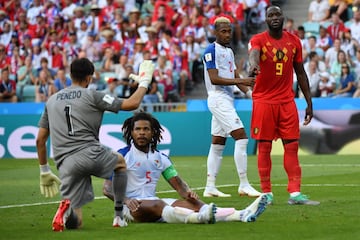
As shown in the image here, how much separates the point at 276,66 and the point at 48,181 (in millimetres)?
3582

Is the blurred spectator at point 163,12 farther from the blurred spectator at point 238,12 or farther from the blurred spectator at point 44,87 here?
the blurred spectator at point 44,87

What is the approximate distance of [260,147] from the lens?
524 inches

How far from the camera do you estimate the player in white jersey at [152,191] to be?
1076 cm

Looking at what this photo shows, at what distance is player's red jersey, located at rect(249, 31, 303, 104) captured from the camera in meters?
13.1

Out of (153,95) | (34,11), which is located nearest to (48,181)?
(153,95)

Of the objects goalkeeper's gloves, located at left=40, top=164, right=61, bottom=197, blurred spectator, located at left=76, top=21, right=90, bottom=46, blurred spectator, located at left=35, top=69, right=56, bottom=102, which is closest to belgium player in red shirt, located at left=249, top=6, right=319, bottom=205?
goalkeeper's gloves, located at left=40, top=164, right=61, bottom=197

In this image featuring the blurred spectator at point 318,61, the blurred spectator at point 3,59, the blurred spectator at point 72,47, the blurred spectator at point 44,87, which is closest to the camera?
the blurred spectator at point 318,61

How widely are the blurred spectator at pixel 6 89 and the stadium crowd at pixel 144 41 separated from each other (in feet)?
0.09

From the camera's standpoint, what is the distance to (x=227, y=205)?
13086 mm

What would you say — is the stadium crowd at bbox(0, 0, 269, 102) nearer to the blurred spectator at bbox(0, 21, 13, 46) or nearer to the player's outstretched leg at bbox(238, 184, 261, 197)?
the blurred spectator at bbox(0, 21, 13, 46)

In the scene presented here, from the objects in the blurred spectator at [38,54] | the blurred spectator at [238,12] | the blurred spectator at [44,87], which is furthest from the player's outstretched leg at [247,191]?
the blurred spectator at [38,54]

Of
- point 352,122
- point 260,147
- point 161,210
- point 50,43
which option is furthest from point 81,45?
point 161,210

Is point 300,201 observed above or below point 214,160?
above

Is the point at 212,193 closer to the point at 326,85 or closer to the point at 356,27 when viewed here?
the point at 326,85
